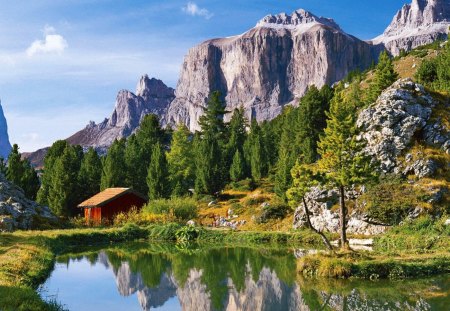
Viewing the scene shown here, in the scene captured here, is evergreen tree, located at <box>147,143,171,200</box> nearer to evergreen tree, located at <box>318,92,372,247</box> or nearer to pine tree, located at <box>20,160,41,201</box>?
pine tree, located at <box>20,160,41,201</box>

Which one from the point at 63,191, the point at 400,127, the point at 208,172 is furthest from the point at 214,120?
the point at 400,127

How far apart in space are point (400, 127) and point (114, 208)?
102 ft

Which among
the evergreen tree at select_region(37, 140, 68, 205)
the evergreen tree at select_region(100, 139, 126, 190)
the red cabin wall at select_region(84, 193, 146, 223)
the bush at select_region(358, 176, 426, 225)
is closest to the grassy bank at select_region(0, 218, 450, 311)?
the bush at select_region(358, 176, 426, 225)

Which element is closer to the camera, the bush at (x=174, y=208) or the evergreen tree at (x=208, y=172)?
the bush at (x=174, y=208)

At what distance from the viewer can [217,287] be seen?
21.0 meters

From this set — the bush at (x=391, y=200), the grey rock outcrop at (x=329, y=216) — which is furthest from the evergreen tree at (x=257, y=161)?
the bush at (x=391, y=200)

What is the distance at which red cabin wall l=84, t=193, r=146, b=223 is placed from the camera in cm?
5097

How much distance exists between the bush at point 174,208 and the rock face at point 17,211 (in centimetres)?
991

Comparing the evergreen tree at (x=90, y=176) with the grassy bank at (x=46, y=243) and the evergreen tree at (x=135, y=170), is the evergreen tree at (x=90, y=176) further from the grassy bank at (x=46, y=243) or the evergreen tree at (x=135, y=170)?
the grassy bank at (x=46, y=243)

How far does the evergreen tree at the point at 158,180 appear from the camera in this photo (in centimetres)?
5809

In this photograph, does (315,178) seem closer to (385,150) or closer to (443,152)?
(385,150)

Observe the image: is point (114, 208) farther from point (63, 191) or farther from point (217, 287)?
point (217, 287)

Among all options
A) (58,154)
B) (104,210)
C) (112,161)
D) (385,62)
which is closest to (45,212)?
(104,210)

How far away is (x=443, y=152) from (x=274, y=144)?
119ft
